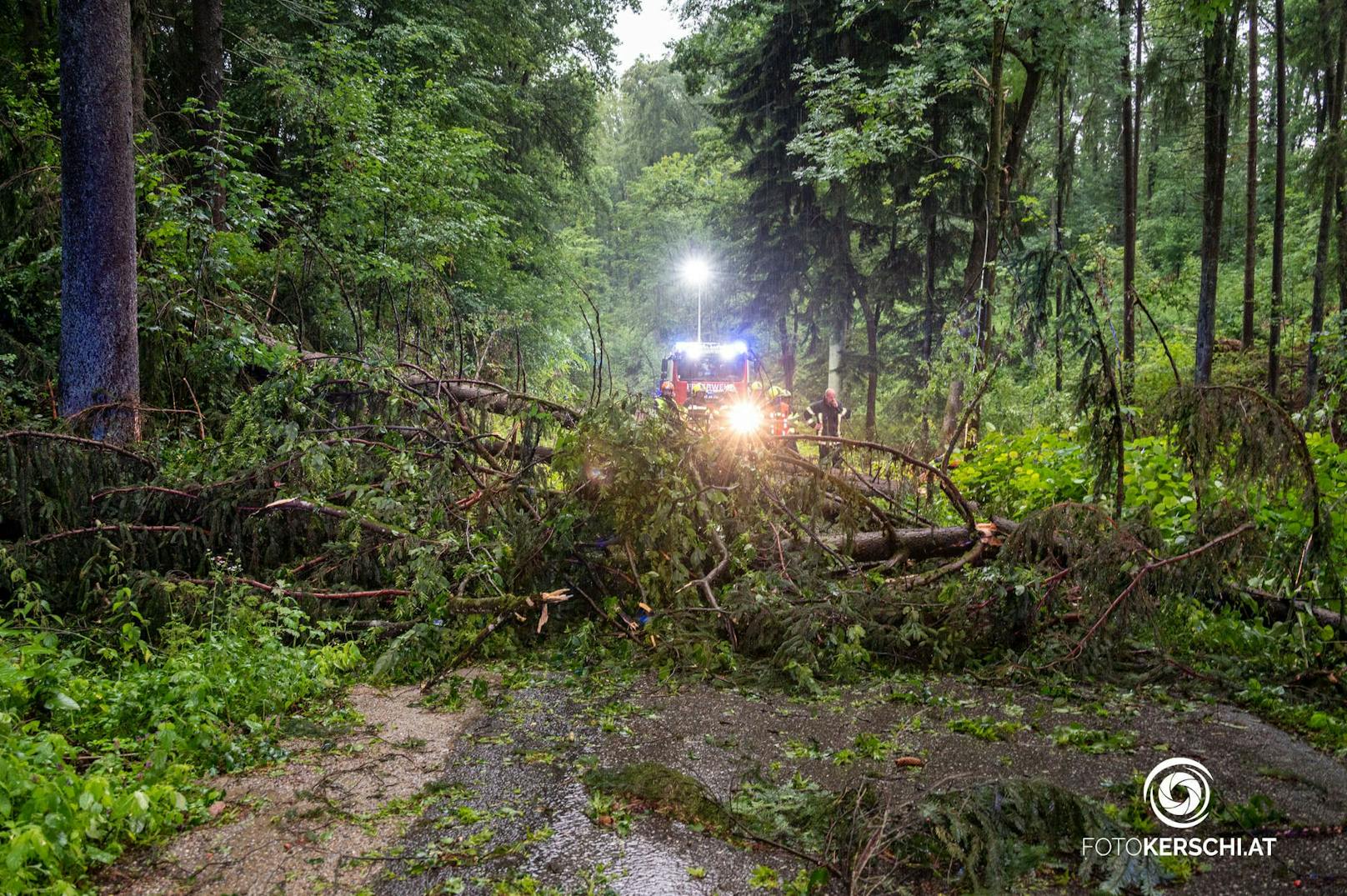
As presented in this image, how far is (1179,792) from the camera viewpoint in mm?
3029

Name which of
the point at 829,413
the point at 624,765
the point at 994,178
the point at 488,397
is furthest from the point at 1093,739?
the point at 829,413

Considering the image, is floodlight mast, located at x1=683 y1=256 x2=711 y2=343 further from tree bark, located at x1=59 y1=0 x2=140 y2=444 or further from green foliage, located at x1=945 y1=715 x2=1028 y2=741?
green foliage, located at x1=945 y1=715 x2=1028 y2=741

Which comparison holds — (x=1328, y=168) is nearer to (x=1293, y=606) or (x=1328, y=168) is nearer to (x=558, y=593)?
(x=1293, y=606)

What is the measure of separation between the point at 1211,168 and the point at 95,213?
59.4ft

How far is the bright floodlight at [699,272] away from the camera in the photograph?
2847 centimetres

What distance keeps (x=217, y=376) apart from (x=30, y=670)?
448 cm

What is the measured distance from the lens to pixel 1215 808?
288 centimetres

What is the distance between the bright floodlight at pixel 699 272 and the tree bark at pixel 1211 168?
15.1m

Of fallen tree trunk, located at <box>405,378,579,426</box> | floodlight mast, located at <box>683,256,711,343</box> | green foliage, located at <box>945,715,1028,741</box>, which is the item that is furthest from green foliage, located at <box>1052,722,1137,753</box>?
floodlight mast, located at <box>683,256,711,343</box>

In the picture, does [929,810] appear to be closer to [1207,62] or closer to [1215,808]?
[1215,808]

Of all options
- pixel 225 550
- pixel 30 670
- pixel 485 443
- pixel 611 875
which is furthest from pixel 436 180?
pixel 611 875

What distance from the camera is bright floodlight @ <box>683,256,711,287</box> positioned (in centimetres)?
2847

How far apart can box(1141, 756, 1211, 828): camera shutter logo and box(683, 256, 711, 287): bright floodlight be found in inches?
999

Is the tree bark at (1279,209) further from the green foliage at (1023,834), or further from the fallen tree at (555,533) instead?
the green foliage at (1023,834)
